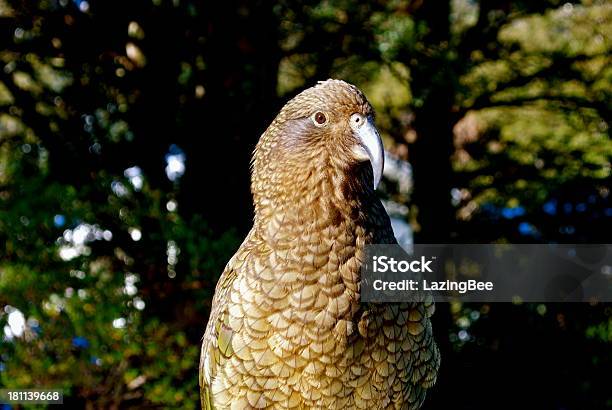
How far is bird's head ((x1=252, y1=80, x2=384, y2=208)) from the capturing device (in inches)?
68.9

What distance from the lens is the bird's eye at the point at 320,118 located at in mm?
1795

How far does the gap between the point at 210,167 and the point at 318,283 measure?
6.51ft

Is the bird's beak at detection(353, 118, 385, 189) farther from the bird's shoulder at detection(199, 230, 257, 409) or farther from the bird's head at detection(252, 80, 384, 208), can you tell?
the bird's shoulder at detection(199, 230, 257, 409)

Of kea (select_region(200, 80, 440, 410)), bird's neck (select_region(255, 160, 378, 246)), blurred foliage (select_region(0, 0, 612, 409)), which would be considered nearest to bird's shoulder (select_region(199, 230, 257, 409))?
kea (select_region(200, 80, 440, 410))

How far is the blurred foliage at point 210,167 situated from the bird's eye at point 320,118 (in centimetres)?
131

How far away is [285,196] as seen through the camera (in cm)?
183

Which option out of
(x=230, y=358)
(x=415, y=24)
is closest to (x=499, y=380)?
(x=415, y=24)

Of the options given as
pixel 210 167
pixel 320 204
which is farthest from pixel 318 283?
pixel 210 167

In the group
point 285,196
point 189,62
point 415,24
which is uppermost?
point 415,24

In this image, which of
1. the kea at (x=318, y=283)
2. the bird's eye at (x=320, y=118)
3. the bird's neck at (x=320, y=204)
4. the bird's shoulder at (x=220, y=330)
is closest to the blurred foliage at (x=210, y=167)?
the bird's shoulder at (x=220, y=330)

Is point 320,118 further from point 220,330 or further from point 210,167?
point 210,167

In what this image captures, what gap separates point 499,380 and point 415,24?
231 centimetres

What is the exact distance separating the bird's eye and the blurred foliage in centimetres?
131

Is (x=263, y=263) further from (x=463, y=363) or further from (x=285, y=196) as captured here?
(x=463, y=363)
